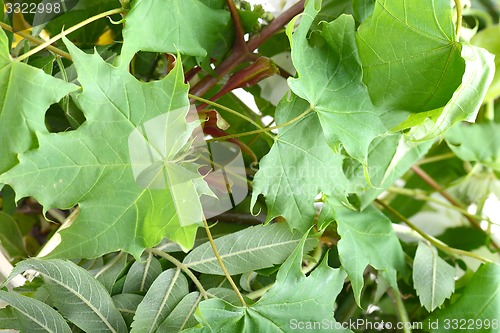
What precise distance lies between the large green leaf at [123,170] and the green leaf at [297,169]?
2.3 inches

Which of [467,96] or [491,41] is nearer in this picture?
[467,96]

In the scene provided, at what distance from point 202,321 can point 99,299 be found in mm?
76

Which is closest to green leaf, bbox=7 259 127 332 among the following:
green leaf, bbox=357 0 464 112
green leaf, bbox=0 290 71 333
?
green leaf, bbox=0 290 71 333

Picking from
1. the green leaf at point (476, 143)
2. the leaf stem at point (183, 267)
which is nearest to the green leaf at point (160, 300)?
the leaf stem at point (183, 267)

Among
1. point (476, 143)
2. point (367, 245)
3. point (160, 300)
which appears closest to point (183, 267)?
point (160, 300)

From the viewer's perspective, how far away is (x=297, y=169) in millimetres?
388

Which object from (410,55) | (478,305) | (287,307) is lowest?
(478,305)

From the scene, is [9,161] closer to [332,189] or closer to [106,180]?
[106,180]

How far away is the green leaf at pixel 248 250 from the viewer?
0.41 m

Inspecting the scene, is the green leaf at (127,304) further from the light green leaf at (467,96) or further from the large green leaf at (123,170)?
the light green leaf at (467,96)

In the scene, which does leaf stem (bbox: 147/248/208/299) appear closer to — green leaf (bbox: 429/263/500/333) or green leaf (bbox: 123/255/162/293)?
green leaf (bbox: 123/255/162/293)

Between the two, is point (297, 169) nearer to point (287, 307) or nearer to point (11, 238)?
point (287, 307)

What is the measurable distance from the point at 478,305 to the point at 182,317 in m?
0.24

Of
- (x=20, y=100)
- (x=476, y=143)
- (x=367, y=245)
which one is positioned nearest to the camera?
(x=20, y=100)
